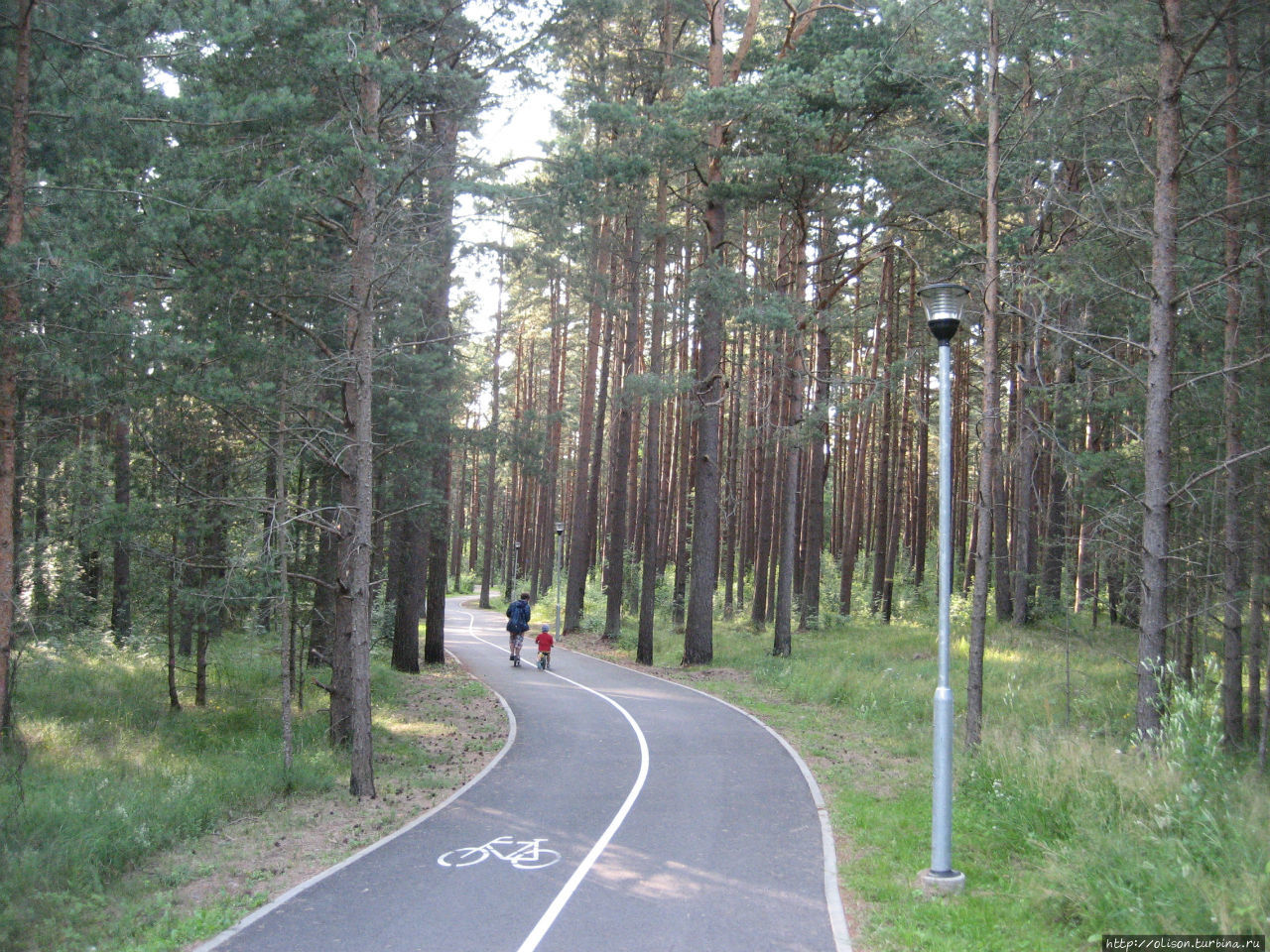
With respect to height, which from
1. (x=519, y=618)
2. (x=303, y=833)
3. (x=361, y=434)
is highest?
(x=361, y=434)

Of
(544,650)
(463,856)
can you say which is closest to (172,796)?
(463,856)

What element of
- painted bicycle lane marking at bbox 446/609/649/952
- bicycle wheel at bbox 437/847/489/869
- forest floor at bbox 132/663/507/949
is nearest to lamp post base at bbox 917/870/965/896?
painted bicycle lane marking at bbox 446/609/649/952

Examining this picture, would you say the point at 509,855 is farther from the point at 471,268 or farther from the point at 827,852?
→ the point at 471,268

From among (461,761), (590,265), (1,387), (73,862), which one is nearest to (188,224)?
(1,387)

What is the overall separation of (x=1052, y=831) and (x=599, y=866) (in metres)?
4.22

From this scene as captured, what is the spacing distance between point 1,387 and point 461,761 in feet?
25.4

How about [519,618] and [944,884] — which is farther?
[519,618]

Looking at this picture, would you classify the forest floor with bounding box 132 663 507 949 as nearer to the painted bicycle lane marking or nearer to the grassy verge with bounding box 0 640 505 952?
the grassy verge with bounding box 0 640 505 952

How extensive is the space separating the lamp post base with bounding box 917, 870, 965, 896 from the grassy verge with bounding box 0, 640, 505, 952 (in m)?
5.57

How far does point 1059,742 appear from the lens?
→ 360 inches

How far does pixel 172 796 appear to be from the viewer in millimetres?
9234

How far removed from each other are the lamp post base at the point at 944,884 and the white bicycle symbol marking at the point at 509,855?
342 cm

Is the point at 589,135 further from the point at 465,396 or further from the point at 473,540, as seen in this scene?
the point at 473,540

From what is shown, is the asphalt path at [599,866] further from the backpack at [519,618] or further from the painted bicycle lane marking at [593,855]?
the backpack at [519,618]
